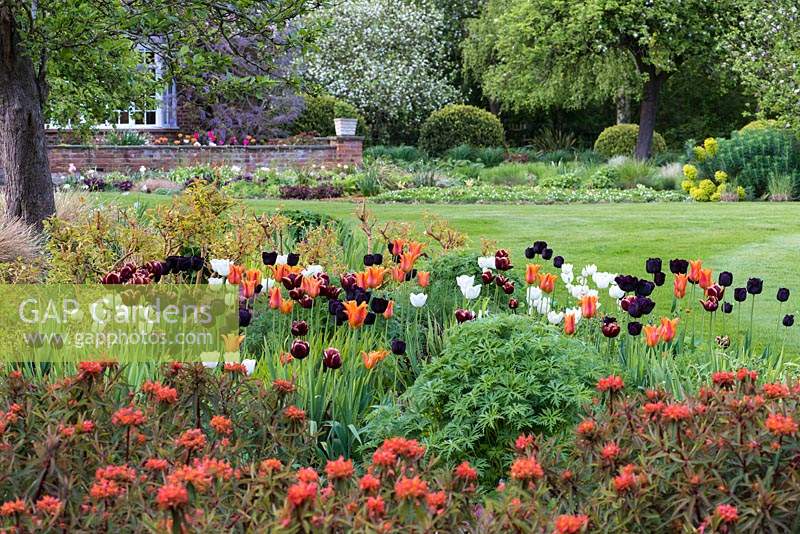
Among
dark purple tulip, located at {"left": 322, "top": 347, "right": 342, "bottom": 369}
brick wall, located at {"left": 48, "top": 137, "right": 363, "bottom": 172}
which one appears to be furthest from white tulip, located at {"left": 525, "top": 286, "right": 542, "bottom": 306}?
brick wall, located at {"left": 48, "top": 137, "right": 363, "bottom": 172}

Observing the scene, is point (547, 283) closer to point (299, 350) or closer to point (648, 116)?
point (299, 350)

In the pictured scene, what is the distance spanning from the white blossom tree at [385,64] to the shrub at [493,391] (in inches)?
862

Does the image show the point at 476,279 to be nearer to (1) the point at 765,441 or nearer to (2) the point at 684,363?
(2) the point at 684,363

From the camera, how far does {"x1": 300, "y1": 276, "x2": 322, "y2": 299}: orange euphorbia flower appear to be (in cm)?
375

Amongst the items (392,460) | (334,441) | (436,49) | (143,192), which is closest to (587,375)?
(334,441)

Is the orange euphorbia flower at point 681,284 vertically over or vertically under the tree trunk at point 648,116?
under

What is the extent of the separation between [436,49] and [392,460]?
84.6 ft

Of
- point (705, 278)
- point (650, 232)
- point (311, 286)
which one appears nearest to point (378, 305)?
point (311, 286)

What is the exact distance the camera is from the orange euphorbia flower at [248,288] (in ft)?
12.5

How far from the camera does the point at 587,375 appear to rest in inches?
115

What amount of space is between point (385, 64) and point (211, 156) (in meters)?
9.00

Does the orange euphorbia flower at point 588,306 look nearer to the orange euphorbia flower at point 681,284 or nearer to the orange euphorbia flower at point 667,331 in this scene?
the orange euphorbia flower at point 667,331

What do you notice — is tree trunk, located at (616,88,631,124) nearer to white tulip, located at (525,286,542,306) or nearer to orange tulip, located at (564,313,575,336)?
white tulip, located at (525,286,542,306)

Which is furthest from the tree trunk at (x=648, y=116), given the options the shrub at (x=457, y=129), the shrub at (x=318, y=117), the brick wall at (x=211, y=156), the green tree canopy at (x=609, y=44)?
the brick wall at (x=211, y=156)
